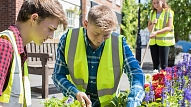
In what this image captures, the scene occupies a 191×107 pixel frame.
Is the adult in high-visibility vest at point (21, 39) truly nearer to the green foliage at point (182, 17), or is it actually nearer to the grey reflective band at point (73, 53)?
the grey reflective band at point (73, 53)

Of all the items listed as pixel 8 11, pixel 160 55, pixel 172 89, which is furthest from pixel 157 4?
pixel 8 11

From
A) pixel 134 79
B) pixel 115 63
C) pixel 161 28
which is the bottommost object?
pixel 134 79

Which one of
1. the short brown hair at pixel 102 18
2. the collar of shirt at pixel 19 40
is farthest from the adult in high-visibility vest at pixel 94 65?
the collar of shirt at pixel 19 40

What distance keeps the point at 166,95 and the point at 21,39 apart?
1.29 m

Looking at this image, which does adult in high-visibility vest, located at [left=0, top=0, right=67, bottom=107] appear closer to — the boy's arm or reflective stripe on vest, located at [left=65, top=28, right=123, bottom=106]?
the boy's arm

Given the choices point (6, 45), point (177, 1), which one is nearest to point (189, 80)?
point (6, 45)

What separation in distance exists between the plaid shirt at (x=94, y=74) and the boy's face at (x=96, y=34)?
105 millimetres

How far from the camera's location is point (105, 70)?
265cm

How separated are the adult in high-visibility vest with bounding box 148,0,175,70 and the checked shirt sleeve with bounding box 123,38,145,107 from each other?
10.1ft

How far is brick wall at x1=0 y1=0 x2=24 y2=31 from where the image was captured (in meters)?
11.3

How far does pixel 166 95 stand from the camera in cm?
271

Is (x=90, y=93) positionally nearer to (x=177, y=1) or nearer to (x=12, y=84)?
(x=12, y=84)

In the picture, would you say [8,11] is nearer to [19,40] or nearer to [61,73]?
[61,73]

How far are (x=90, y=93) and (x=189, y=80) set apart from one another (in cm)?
109
